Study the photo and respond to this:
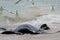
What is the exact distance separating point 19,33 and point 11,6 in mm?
6982

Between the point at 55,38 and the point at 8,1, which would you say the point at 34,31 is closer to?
the point at 55,38

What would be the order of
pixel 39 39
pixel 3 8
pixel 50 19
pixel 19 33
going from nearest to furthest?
pixel 39 39 → pixel 19 33 → pixel 50 19 → pixel 3 8

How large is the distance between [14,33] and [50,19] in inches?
217

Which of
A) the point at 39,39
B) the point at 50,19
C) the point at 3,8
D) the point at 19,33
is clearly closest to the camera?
the point at 39,39

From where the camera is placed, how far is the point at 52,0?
15.5m

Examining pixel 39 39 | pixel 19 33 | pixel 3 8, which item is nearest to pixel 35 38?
pixel 39 39

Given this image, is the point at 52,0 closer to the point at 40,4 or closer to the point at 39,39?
the point at 40,4

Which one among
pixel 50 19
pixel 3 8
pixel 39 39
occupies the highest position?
pixel 3 8

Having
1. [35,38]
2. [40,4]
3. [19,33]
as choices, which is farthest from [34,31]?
[40,4]

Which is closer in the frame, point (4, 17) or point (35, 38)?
point (35, 38)

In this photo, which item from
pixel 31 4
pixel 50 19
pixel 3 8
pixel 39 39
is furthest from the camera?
pixel 31 4

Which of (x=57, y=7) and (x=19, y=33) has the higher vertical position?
(x=57, y=7)

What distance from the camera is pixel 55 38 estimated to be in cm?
674

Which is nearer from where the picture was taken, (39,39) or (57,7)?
(39,39)
